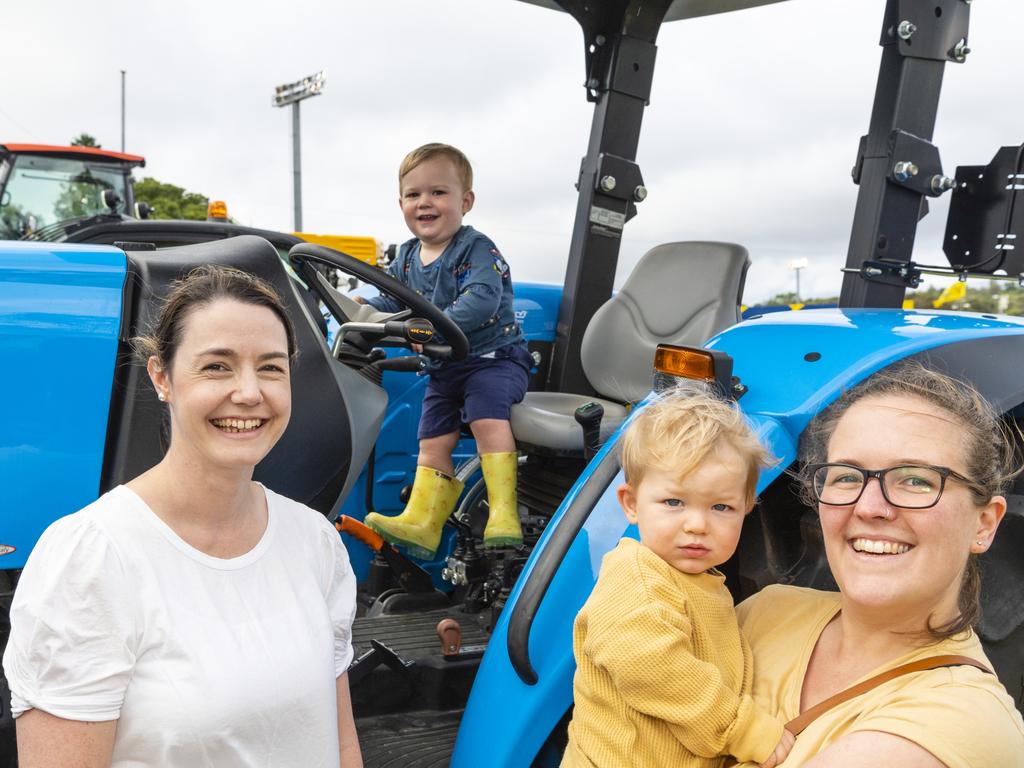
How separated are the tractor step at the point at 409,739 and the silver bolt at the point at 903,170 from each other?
1.41 meters

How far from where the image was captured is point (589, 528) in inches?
62.1

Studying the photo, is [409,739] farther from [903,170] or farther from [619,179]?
[619,179]

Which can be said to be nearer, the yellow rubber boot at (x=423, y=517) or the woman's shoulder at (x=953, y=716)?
the woman's shoulder at (x=953, y=716)

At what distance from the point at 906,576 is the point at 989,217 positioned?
0.91 m

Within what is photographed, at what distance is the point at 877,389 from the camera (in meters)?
1.23

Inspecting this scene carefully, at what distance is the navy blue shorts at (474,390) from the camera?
2.47 metres

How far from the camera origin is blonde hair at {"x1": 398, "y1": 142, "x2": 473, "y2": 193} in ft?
8.09

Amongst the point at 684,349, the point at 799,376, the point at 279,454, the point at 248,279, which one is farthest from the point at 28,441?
the point at 799,376

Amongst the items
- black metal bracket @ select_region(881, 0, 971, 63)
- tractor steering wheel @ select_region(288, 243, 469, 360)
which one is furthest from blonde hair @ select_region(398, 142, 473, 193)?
black metal bracket @ select_region(881, 0, 971, 63)

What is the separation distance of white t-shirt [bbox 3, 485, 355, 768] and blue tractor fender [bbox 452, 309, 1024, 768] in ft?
0.97

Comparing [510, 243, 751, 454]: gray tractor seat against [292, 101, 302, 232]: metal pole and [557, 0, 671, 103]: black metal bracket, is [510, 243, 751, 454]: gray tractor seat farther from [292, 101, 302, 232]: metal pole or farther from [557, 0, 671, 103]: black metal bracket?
[292, 101, 302, 232]: metal pole

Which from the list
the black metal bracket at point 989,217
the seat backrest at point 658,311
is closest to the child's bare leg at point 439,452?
the seat backrest at point 658,311

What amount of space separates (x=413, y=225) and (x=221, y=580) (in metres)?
1.41

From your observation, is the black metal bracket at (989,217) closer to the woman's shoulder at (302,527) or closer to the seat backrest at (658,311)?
the seat backrest at (658,311)
